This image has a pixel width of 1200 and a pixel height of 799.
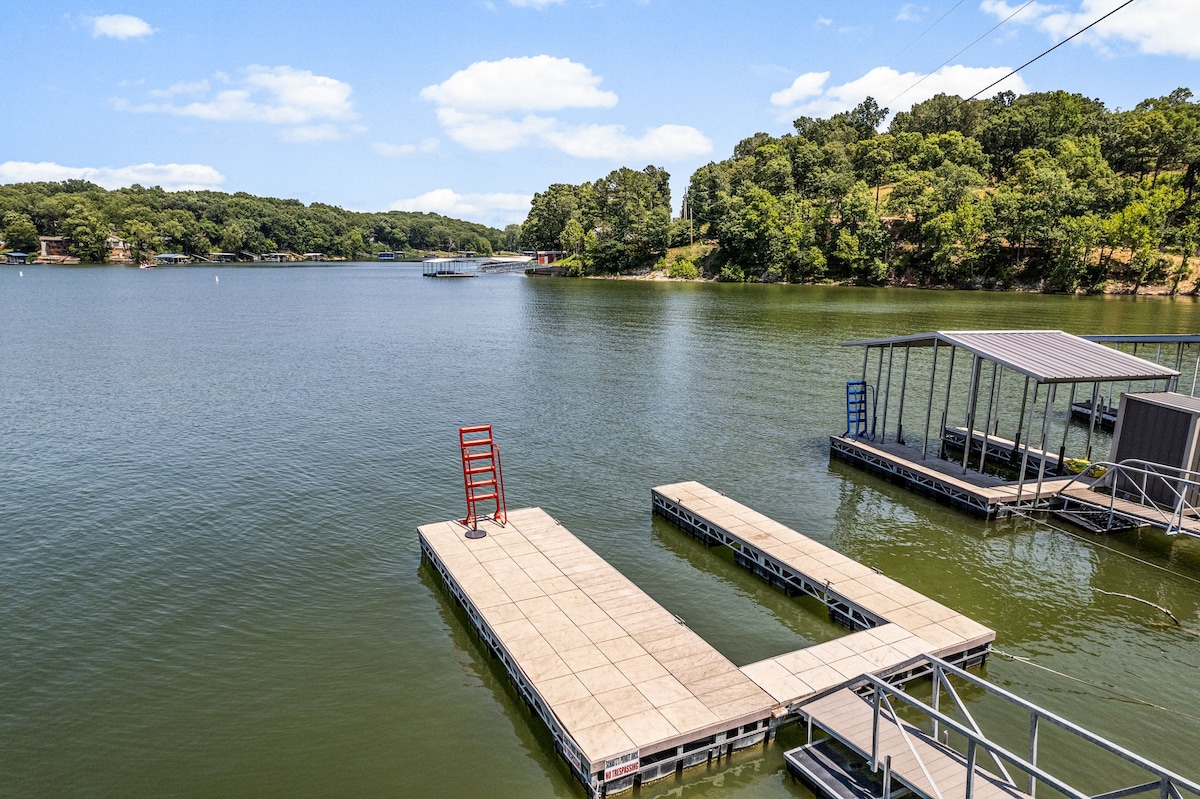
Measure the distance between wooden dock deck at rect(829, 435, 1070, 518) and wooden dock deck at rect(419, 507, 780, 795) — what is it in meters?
11.8

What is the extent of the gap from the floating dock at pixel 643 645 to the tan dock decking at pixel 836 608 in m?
0.03

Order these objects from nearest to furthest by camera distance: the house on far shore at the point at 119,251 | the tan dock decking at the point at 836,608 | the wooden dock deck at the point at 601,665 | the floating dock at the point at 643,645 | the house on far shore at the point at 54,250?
the wooden dock deck at the point at 601,665, the floating dock at the point at 643,645, the tan dock decking at the point at 836,608, the house on far shore at the point at 54,250, the house on far shore at the point at 119,251

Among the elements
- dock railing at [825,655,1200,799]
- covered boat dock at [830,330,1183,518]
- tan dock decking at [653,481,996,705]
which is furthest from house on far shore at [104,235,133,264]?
dock railing at [825,655,1200,799]

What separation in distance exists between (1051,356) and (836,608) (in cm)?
1139

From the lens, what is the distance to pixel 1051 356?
2047 centimetres

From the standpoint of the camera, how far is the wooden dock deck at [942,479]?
20.3 m

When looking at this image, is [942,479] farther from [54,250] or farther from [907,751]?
[54,250]

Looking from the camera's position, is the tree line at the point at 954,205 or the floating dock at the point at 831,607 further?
the tree line at the point at 954,205

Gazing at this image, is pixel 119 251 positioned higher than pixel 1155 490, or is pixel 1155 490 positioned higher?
pixel 119 251

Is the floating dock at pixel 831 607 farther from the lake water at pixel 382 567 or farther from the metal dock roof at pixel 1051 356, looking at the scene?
the metal dock roof at pixel 1051 356

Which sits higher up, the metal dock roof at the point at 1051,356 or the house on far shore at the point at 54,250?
the house on far shore at the point at 54,250

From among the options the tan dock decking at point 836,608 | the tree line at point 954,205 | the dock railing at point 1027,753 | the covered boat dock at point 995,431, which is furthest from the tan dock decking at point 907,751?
the tree line at point 954,205

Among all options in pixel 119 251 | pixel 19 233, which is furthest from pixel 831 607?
pixel 19 233

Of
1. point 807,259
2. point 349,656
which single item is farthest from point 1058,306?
point 349,656
